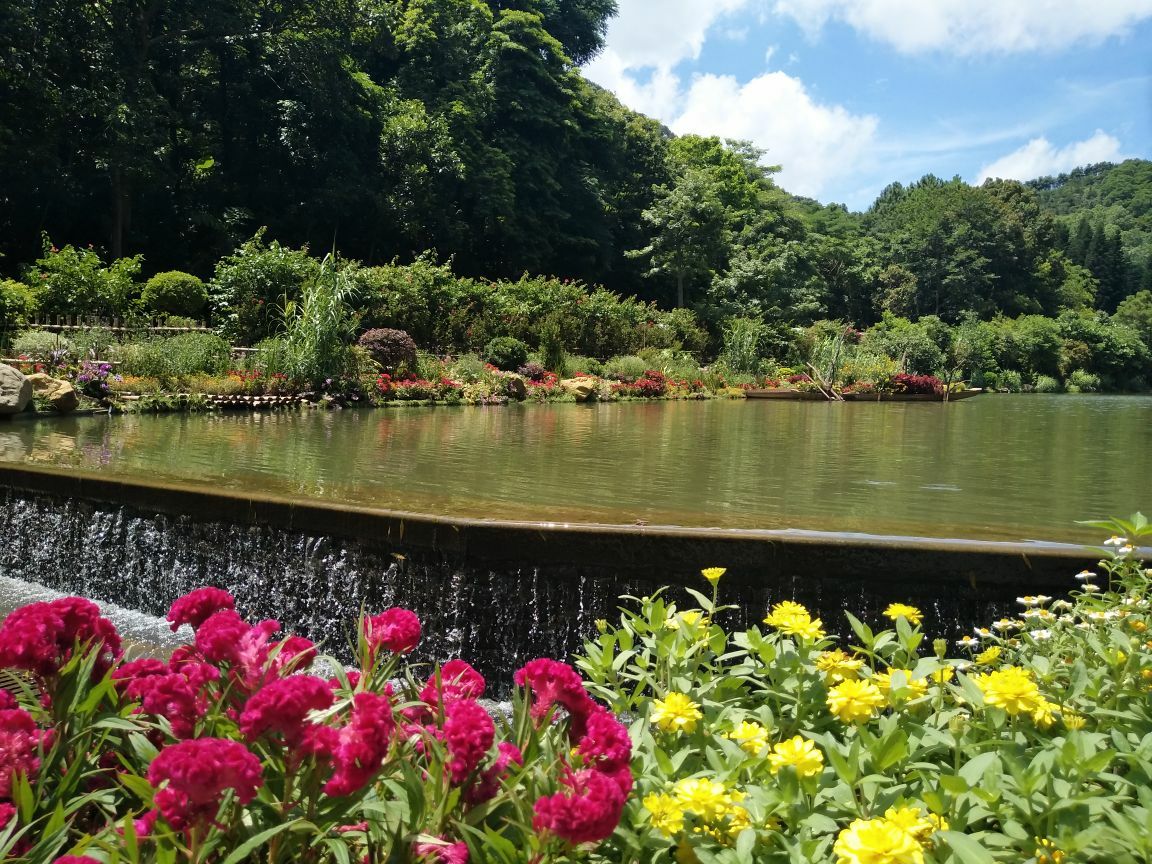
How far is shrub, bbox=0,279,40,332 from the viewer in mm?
12281

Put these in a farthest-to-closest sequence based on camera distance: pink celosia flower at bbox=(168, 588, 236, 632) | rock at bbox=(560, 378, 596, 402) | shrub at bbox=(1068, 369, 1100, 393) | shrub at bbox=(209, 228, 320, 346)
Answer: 1. shrub at bbox=(1068, 369, 1100, 393)
2. rock at bbox=(560, 378, 596, 402)
3. shrub at bbox=(209, 228, 320, 346)
4. pink celosia flower at bbox=(168, 588, 236, 632)

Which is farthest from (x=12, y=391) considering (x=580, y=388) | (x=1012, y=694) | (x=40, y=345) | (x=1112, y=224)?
(x=1112, y=224)

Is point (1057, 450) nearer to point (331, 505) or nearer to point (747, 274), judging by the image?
point (331, 505)

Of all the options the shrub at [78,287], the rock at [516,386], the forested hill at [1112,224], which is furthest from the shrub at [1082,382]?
the shrub at [78,287]

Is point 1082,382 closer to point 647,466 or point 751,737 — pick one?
point 647,466

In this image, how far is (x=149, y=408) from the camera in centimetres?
1124

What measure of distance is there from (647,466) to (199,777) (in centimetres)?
605

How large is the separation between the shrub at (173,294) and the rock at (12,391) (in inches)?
297

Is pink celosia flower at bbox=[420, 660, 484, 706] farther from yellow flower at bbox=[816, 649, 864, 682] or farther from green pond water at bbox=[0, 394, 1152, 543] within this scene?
green pond water at bbox=[0, 394, 1152, 543]

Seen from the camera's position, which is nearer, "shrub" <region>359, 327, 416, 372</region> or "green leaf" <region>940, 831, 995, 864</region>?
"green leaf" <region>940, 831, 995, 864</region>

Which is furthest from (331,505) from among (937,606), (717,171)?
(717,171)

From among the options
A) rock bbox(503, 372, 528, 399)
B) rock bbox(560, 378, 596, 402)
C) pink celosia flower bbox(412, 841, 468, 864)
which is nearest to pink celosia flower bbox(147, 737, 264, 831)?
pink celosia flower bbox(412, 841, 468, 864)

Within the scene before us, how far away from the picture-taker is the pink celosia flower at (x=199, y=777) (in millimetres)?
1030

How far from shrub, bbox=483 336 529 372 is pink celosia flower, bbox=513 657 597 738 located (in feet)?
58.6
